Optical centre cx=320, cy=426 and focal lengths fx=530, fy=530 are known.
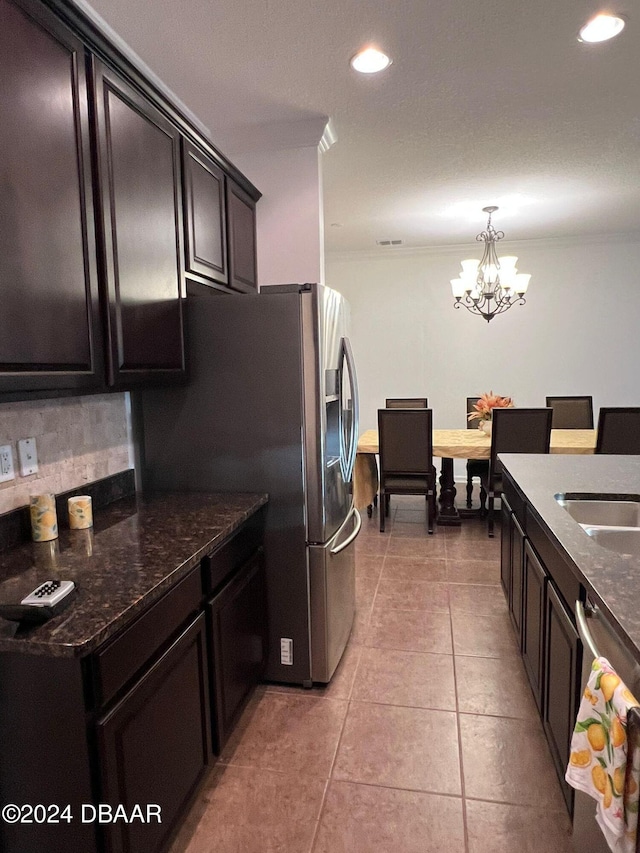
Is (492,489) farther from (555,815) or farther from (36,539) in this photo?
(36,539)

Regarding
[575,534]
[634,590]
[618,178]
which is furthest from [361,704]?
[618,178]

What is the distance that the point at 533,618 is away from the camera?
203 cm

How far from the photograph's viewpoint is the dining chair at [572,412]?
205 inches

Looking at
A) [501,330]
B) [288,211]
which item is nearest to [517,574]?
[288,211]

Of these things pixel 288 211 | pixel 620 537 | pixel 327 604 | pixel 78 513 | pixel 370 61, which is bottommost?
pixel 327 604

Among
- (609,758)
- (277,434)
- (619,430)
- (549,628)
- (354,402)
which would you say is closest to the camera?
(609,758)

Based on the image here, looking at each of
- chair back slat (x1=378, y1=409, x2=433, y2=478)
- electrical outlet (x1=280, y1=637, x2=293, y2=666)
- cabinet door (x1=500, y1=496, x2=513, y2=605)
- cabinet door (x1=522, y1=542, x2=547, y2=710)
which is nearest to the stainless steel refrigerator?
electrical outlet (x1=280, y1=637, x2=293, y2=666)

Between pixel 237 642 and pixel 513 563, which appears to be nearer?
pixel 237 642

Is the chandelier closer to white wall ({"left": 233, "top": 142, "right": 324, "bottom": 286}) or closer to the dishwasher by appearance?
white wall ({"left": 233, "top": 142, "right": 324, "bottom": 286})

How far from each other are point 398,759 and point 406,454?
2.65m

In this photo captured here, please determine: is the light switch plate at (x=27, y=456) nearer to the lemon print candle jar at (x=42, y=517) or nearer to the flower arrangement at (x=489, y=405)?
the lemon print candle jar at (x=42, y=517)

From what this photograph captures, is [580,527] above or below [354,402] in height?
below

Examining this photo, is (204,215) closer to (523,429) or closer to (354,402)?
(354,402)

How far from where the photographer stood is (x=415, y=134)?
2.95 meters
